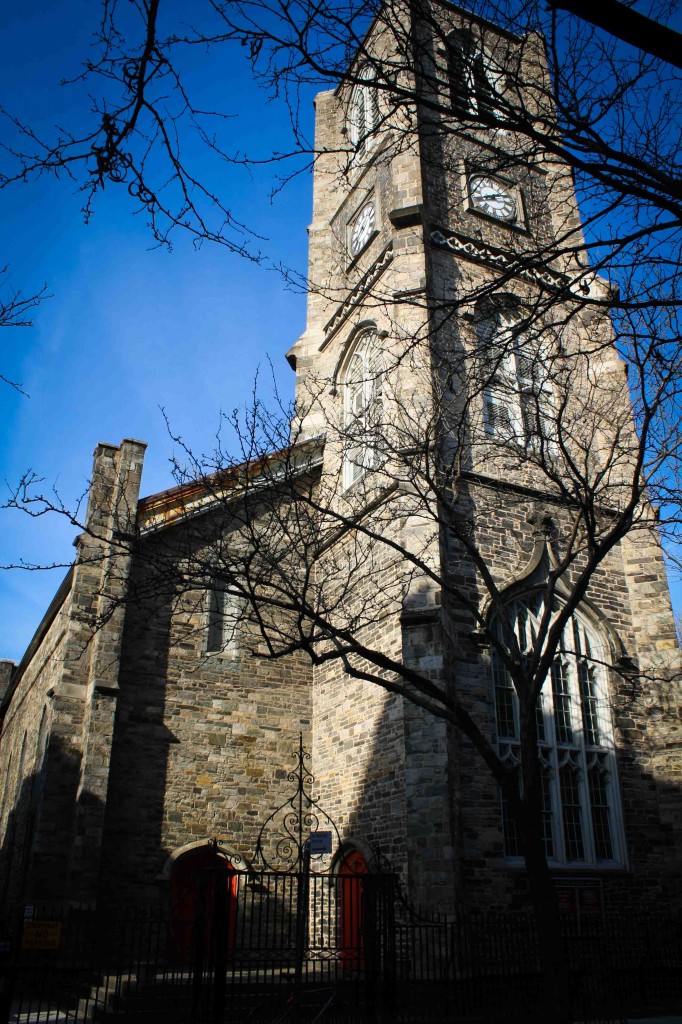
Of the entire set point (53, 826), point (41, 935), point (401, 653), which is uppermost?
point (401, 653)

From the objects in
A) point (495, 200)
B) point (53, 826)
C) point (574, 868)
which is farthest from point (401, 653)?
point (495, 200)

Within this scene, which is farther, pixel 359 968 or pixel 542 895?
pixel 359 968

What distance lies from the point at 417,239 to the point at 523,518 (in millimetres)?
6118

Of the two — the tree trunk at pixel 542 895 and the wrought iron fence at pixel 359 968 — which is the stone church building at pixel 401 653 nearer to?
the wrought iron fence at pixel 359 968

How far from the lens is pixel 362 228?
20062 millimetres

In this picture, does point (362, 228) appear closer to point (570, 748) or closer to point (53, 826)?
point (570, 748)

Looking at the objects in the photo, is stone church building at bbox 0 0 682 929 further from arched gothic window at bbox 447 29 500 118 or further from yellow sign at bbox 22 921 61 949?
arched gothic window at bbox 447 29 500 118

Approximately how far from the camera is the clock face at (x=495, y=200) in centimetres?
1912

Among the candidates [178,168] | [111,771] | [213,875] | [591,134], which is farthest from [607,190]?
[111,771]

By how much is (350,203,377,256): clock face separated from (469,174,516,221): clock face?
2415 millimetres

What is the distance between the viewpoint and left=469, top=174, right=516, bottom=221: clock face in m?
19.1

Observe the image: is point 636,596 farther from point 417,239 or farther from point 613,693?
point 417,239

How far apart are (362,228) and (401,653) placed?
38.6ft

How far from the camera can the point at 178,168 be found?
5043 millimetres
